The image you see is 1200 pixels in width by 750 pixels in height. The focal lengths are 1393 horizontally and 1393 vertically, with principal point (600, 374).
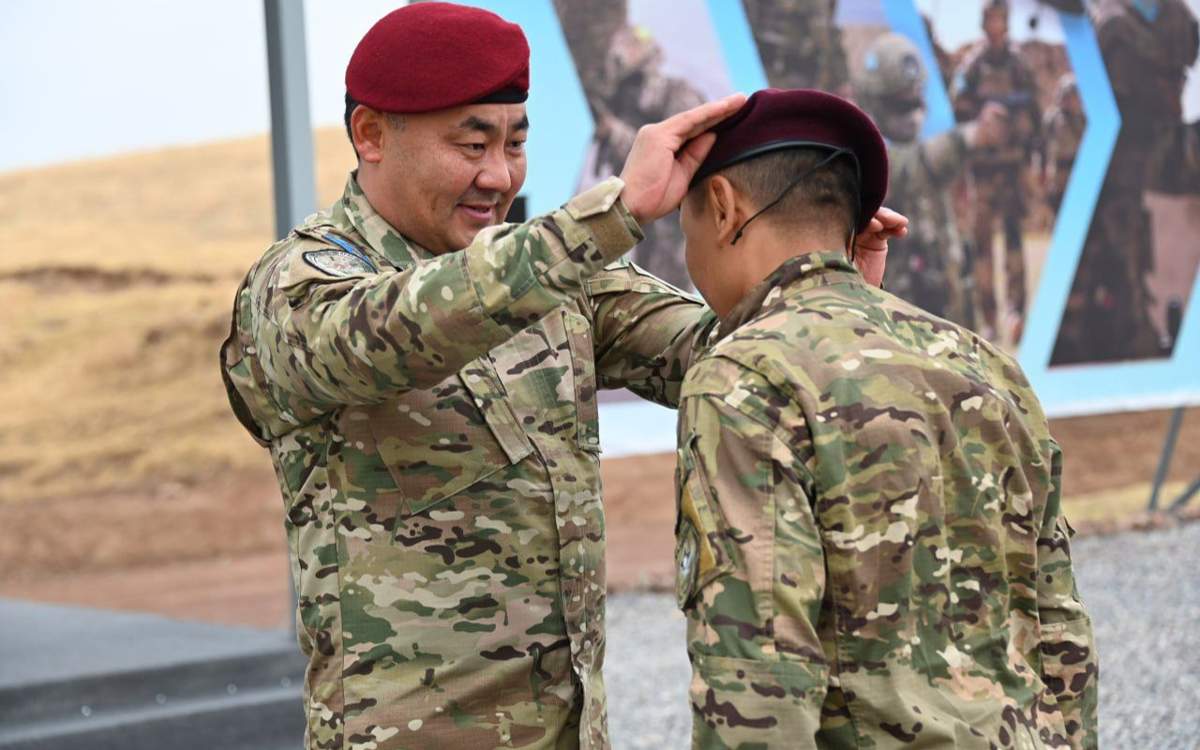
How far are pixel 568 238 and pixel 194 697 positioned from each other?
11.0 ft

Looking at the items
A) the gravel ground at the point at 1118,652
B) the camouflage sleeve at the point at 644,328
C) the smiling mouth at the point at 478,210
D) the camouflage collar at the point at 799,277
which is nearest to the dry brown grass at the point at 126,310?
the gravel ground at the point at 1118,652

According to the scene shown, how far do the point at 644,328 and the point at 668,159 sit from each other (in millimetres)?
567

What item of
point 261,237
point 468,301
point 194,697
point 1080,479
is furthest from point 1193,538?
point 468,301

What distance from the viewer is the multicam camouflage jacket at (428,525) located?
1.85m

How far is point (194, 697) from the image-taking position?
14.7 feet

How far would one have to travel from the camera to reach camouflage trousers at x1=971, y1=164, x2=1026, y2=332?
725 cm

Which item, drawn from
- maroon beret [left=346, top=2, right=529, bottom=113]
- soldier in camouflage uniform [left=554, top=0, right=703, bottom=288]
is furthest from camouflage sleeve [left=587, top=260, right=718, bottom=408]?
soldier in camouflage uniform [left=554, top=0, right=703, bottom=288]

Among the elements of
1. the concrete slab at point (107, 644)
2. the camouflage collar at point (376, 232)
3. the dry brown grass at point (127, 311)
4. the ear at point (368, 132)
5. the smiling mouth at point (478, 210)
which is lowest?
the dry brown grass at point (127, 311)

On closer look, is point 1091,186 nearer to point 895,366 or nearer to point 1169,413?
point 1169,413

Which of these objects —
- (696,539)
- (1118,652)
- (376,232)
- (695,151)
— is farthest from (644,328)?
(1118,652)

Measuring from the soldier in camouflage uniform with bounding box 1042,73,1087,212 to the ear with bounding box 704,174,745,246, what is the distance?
247 inches

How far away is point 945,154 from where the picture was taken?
278 inches

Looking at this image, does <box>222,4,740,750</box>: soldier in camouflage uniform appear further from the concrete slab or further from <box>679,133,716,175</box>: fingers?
the concrete slab

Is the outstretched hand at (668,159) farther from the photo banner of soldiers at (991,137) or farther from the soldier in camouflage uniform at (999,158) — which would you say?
the soldier in camouflage uniform at (999,158)
